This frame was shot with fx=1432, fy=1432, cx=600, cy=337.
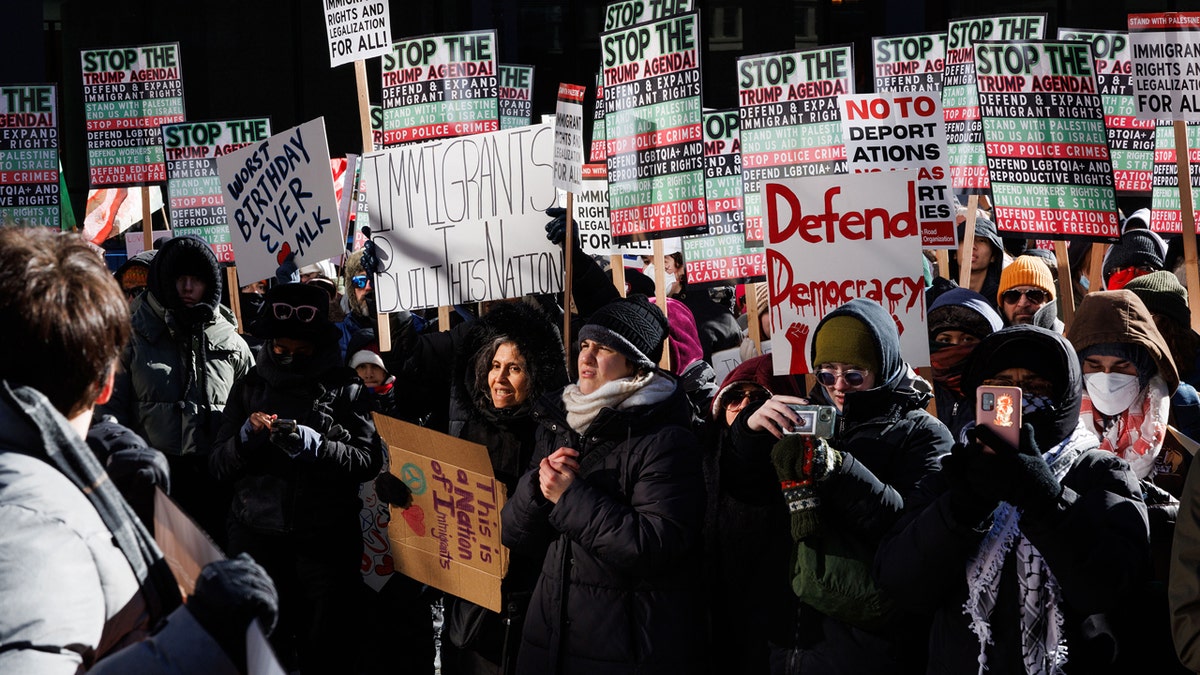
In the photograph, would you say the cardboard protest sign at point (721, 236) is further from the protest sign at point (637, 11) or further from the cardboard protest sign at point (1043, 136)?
the cardboard protest sign at point (1043, 136)

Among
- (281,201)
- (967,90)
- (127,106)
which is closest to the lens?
(281,201)

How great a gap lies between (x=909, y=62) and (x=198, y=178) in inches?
231

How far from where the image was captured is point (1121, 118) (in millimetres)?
11070

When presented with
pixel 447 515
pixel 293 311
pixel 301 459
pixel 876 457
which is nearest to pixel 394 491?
pixel 447 515

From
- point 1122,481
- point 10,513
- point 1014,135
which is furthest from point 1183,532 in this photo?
point 1014,135

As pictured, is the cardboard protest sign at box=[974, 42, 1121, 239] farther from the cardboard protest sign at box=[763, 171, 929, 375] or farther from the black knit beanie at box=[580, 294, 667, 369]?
the black knit beanie at box=[580, 294, 667, 369]

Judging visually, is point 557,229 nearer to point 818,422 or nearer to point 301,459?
point 301,459

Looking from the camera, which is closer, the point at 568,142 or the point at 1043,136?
the point at 568,142

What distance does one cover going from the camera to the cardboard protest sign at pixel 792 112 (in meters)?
9.09

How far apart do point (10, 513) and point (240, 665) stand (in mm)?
395

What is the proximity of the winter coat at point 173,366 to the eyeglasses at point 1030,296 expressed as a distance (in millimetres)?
3866

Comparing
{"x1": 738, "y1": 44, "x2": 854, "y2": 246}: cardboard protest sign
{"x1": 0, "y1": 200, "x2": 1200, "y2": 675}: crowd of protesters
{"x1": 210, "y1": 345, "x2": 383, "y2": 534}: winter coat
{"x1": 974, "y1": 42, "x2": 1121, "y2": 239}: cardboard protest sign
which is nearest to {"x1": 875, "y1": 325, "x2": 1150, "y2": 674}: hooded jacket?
{"x1": 0, "y1": 200, "x2": 1200, "y2": 675}: crowd of protesters

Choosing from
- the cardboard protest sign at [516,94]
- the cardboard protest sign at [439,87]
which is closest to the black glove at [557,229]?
the cardboard protest sign at [439,87]

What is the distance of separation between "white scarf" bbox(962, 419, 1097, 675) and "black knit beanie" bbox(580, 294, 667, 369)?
1.44 metres
